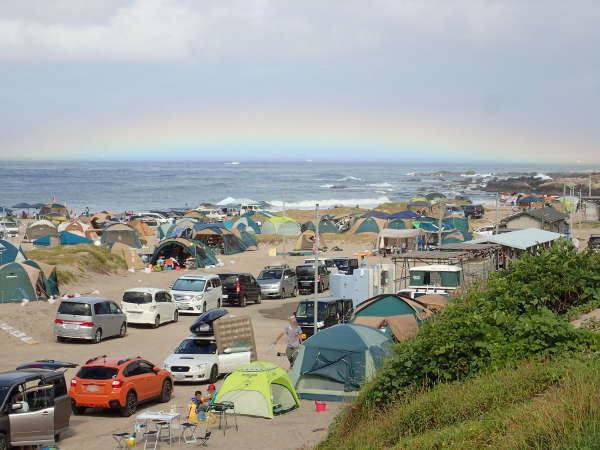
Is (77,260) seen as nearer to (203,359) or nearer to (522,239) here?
(203,359)

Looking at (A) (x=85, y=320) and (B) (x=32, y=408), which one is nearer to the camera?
(B) (x=32, y=408)

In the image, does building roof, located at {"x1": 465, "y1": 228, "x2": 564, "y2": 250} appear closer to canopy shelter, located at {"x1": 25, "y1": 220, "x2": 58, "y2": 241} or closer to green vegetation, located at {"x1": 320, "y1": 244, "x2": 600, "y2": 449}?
green vegetation, located at {"x1": 320, "y1": 244, "x2": 600, "y2": 449}

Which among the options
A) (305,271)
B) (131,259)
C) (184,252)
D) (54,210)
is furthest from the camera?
(54,210)

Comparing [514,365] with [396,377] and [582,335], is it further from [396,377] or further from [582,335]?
[396,377]

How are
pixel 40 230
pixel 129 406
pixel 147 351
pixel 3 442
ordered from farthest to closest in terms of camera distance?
1. pixel 40 230
2. pixel 147 351
3. pixel 129 406
4. pixel 3 442

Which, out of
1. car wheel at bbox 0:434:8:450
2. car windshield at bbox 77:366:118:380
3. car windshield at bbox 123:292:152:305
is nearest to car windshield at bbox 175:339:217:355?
car windshield at bbox 77:366:118:380

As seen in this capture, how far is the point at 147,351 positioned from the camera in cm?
1933

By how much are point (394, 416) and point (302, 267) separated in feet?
79.9

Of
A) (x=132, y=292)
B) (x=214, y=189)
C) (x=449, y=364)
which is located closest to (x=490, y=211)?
(x=132, y=292)

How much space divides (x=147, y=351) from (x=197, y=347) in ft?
10.2

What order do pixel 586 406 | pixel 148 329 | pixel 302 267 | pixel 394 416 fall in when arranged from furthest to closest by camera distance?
1. pixel 302 267
2. pixel 148 329
3. pixel 394 416
4. pixel 586 406

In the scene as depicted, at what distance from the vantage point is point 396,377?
32.6 ft

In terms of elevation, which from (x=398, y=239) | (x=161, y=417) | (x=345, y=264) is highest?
(x=161, y=417)

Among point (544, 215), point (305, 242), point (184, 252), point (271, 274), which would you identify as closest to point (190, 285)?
point (271, 274)
